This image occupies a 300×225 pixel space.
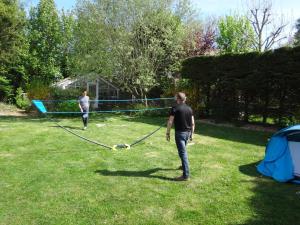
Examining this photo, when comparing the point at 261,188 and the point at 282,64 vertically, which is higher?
the point at 282,64

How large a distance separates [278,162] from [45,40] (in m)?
30.5

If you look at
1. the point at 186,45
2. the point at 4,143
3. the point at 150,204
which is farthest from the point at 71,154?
the point at 186,45

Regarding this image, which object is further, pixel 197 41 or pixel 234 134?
pixel 197 41

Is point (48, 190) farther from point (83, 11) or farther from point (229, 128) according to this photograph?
point (83, 11)

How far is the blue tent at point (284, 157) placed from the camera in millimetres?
7812

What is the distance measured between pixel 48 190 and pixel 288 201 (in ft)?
15.0

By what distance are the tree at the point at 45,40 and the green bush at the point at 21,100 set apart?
11.9ft

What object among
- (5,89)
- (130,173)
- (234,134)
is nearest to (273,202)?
(130,173)

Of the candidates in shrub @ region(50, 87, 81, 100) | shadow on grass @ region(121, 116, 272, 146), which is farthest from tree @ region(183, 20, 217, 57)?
shrub @ region(50, 87, 81, 100)

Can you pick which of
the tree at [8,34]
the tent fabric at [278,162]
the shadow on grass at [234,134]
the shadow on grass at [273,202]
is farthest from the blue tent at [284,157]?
the tree at [8,34]

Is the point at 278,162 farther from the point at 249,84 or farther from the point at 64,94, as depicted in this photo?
the point at 64,94

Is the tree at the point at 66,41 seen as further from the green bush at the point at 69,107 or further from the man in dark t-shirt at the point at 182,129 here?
the man in dark t-shirt at the point at 182,129

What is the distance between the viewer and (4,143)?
462 inches

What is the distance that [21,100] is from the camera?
29203 millimetres
